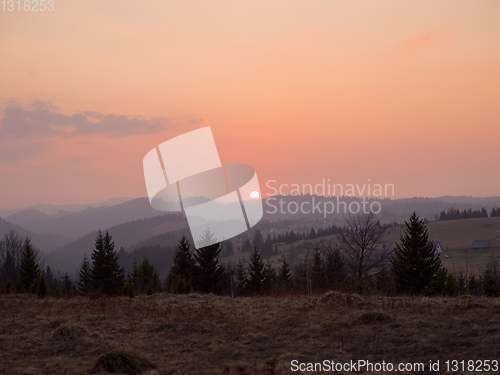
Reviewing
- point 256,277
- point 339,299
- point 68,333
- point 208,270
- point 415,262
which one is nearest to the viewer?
point 68,333

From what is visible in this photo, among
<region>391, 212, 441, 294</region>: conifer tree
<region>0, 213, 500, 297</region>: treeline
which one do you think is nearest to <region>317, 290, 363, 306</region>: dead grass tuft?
<region>0, 213, 500, 297</region>: treeline

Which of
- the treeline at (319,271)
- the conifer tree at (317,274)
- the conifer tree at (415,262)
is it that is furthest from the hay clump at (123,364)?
the conifer tree at (317,274)

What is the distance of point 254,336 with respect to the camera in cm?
Answer: 1010

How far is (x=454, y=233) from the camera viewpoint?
179500mm

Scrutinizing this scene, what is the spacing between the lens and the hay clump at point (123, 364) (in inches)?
292

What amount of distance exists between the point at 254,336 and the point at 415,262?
38.6 meters

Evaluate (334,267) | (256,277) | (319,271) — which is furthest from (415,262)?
(319,271)

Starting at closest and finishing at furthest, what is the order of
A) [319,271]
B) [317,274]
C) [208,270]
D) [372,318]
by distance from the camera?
[372,318], [208,270], [317,274], [319,271]

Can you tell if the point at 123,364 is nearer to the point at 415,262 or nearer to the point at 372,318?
the point at 372,318

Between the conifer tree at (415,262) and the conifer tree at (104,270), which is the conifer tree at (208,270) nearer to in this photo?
the conifer tree at (104,270)

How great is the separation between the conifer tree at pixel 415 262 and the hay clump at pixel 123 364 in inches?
1557

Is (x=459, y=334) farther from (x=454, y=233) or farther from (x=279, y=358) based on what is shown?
(x=454, y=233)

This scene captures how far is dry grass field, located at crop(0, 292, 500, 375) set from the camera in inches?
308

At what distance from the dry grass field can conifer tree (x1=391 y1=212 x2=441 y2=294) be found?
32.1 m
